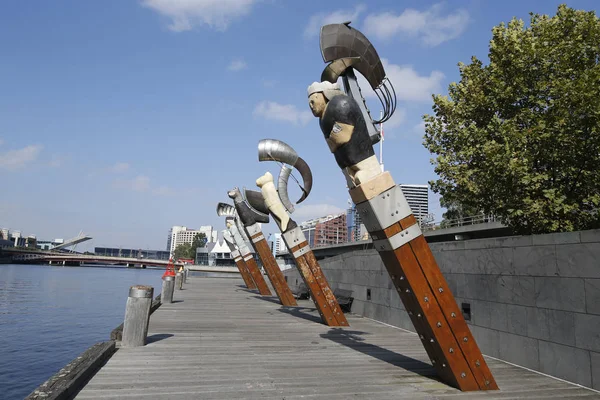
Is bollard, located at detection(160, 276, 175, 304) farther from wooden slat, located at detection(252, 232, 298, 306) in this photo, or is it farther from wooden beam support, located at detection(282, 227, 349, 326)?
wooden beam support, located at detection(282, 227, 349, 326)

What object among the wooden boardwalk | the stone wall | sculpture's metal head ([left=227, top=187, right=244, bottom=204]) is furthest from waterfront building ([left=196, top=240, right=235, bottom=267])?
the stone wall

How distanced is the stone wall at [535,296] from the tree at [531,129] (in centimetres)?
369

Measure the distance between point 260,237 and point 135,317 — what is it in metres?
12.5

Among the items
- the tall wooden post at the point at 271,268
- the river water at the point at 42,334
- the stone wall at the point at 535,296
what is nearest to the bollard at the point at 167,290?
the river water at the point at 42,334

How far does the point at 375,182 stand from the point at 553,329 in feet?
13.0

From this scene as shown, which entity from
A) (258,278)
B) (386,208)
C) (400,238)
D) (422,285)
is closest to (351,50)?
(386,208)

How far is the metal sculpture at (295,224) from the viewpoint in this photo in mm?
12695

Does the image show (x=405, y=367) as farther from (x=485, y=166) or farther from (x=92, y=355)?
(x=485, y=166)

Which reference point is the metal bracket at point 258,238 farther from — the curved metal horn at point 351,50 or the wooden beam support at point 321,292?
the curved metal horn at point 351,50

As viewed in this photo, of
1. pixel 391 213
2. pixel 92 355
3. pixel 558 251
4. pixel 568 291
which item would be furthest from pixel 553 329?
pixel 92 355

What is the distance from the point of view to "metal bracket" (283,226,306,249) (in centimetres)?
1365

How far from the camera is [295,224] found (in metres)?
14.1

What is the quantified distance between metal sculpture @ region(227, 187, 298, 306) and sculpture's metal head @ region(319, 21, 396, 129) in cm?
1157

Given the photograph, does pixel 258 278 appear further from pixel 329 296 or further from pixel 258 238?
pixel 329 296
